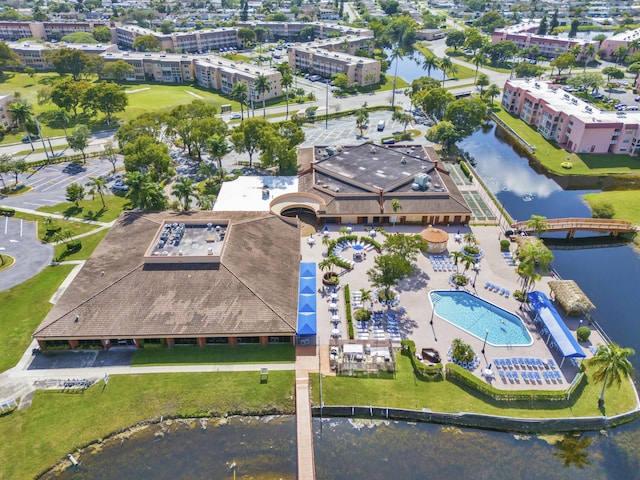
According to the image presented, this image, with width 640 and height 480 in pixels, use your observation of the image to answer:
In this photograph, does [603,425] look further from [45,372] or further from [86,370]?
[45,372]

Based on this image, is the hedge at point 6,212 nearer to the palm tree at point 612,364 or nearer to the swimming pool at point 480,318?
the swimming pool at point 480,318

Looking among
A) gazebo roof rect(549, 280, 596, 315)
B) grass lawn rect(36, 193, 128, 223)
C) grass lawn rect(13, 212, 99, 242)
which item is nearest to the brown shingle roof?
grass lawn rect(13, 212, 99, 242)

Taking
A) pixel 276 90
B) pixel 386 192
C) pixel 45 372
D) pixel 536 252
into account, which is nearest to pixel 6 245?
pixel 45 372

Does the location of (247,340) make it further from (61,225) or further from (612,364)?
(61,225)

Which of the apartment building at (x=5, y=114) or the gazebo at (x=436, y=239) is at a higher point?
the apartment building at (x=5, y=114)

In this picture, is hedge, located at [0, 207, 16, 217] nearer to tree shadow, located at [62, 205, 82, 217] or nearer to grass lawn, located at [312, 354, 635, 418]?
tree shadow, located at [62, 205, 82, 217]

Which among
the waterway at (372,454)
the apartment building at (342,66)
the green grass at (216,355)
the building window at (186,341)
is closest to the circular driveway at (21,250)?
the green grass at (216,355)

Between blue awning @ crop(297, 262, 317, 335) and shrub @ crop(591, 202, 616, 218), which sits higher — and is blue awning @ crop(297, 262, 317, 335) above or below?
below
